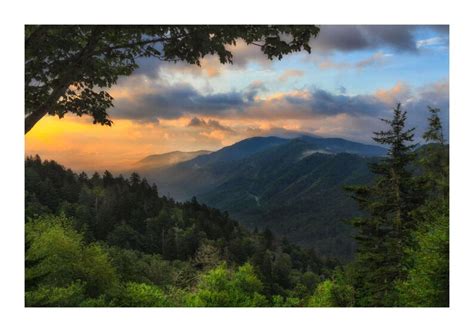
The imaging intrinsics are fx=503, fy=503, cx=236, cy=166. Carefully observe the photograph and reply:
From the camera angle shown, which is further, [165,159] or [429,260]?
[165,159]

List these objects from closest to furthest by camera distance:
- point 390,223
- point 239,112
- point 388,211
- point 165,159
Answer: point 239,112, point 390,223, point 388,211, point 165,159

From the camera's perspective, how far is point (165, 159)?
64.1 ft

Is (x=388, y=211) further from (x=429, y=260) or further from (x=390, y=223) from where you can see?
(x=429, y=260)

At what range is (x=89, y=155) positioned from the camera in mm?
15719

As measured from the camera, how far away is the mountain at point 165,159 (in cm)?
1789

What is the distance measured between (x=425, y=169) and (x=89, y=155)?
18.9m
